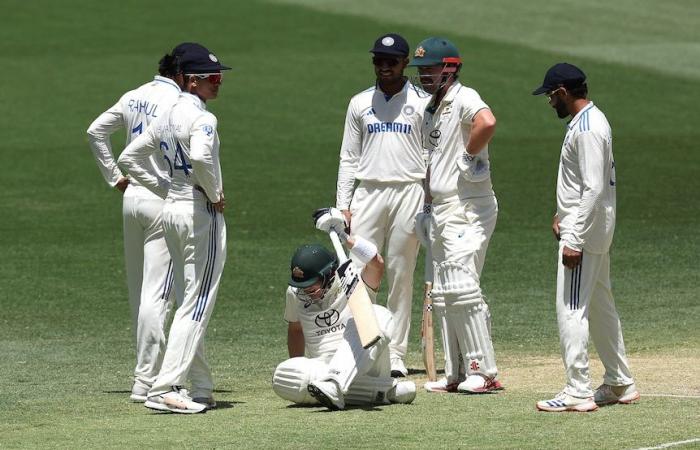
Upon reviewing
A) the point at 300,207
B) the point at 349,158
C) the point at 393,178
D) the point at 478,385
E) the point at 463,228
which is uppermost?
the point at 349,158

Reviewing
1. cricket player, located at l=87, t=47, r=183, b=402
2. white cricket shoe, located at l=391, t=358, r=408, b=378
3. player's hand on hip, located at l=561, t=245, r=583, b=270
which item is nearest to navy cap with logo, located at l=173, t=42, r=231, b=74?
cricket player, located at l=87, t=47, r=183, b=402

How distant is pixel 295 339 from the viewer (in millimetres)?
9969

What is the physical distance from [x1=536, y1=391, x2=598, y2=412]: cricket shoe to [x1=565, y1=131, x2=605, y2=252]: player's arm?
1.04 metres

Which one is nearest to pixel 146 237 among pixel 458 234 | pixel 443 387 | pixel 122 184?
pixel 122 184

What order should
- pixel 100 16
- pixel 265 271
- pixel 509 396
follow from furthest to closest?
pixel 100 16, pixel 265 271, pixel 509 396

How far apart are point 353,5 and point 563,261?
2864 cm

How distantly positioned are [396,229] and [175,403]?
260cm

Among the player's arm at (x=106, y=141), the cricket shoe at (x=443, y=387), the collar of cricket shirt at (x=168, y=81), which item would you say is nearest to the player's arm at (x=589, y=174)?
the cricket shoe at (x=443, y=387)

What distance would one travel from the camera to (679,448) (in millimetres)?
7863

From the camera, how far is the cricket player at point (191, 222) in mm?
9422

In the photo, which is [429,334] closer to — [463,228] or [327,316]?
[463,228]

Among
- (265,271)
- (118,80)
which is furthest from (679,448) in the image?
(118,80)

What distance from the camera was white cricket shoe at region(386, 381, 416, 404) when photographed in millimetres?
9570

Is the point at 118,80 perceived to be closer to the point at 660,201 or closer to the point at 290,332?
the point at 660,201
